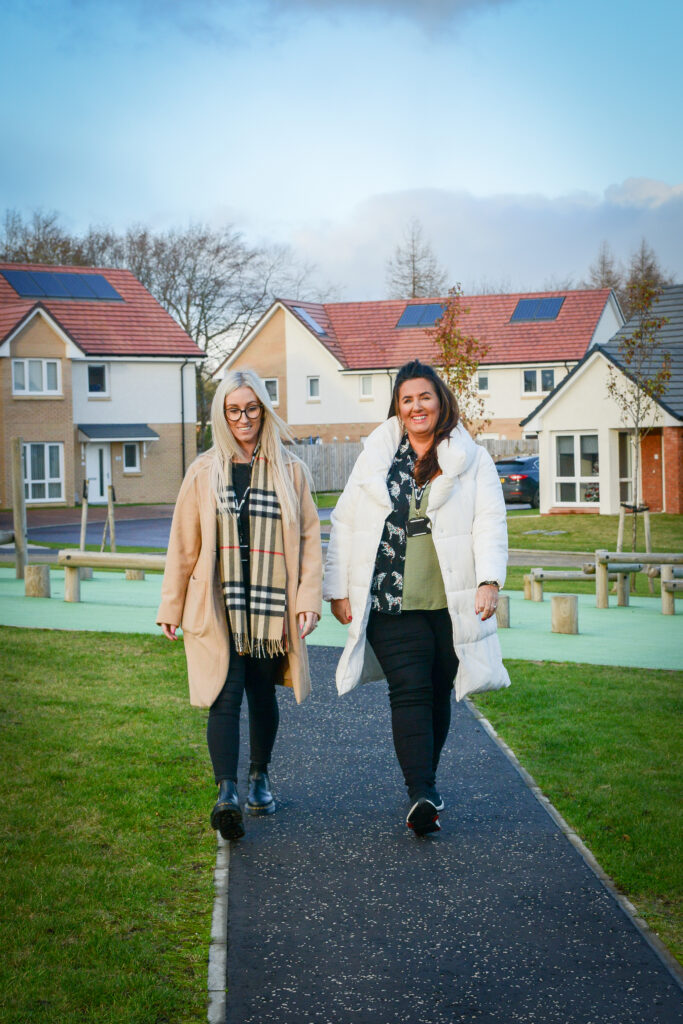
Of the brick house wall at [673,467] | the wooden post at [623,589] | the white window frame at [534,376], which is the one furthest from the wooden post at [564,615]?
the white window frame at [534,376]

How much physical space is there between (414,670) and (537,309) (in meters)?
52.3

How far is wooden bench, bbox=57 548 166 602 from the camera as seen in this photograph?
12673 millimetres

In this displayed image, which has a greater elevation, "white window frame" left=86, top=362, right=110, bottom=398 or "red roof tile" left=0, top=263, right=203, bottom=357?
A: "red roof tile" left=0, top=263, right=203, bottom=357

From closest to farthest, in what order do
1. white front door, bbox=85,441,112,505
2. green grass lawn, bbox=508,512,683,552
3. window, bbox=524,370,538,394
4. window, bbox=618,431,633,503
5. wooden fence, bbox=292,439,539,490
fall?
green grass lawn, bbox=508,512,683,552, window, bbox=618,431,633,503, white front door, bbox=85,441,112,505, wooden fence, bbox=292,439,539,490, window, bbox=524,370,538,394

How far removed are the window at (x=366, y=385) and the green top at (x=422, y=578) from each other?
170 feet

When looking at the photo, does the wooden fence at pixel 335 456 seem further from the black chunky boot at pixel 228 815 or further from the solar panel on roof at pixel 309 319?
the black chunky boot at pixel 228 815

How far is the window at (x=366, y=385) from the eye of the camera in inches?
2232

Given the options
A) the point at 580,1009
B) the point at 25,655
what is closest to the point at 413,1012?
the point at 580,1009

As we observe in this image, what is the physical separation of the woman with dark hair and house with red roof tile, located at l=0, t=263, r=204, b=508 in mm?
39907

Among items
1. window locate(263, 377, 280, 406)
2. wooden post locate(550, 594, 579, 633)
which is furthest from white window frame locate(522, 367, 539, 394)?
wooden post locate(550, 594, 579, 633)

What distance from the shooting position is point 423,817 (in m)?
5.18

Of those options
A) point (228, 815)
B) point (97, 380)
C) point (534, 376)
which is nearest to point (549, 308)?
point (534, 376)

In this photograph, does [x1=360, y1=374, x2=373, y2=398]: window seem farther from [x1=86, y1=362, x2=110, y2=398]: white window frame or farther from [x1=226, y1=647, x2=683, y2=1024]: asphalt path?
[x1=226, y1=647, x2=683, y2=1024]: asphalt path

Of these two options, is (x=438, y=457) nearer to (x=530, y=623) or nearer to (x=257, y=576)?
(x=257, y=576)
